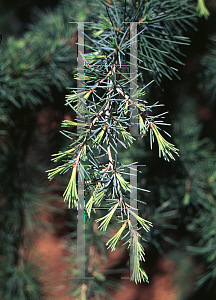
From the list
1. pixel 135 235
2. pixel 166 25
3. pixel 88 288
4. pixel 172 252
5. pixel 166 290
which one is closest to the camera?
pixel 135 235

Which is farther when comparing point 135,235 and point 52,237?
point 52,237

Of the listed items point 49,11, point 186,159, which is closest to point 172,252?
point 186,159

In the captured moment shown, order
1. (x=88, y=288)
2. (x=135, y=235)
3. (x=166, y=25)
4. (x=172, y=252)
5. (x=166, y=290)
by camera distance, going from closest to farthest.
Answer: (x=135, y=235)
(x=166, y=25)
(x=88, y=288)
(x=172, y=252)
(x=166, y=290)

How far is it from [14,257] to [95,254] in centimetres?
15

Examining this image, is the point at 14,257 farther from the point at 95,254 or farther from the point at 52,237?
the point at 52,237

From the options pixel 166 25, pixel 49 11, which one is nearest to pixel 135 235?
pixel 166 25

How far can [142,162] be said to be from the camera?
0.47m

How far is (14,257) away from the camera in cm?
48

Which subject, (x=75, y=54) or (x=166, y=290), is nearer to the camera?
(x=75, y=54)

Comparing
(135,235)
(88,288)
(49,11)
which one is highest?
(49,11)

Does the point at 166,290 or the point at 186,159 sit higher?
the point at 186,159

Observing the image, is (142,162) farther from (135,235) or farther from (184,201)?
(135,235)

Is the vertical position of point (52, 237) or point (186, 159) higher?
point (186, 159)

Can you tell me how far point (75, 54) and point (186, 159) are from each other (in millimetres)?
262
